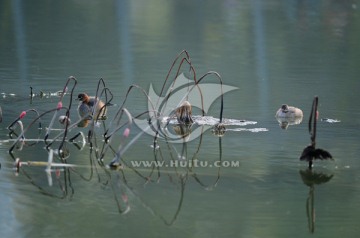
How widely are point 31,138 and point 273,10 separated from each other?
1737 centimetres

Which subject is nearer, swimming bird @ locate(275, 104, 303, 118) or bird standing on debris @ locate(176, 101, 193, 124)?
bird standing on debris @ locate(176, 101, 193, 124)

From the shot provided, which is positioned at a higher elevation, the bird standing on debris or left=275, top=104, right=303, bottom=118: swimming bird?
the bird standing on debris

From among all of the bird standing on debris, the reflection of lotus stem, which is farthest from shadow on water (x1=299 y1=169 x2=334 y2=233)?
the bird standing on debris

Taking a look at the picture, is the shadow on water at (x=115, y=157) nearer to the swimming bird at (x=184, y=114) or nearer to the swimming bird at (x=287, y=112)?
the swimming bird at (x=184, y=114)

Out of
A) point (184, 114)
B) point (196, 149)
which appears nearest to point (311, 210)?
point (196, 149)

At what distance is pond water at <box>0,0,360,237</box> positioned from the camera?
6.79m

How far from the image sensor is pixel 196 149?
8.71m

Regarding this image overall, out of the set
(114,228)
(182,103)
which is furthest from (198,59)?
(114,228)

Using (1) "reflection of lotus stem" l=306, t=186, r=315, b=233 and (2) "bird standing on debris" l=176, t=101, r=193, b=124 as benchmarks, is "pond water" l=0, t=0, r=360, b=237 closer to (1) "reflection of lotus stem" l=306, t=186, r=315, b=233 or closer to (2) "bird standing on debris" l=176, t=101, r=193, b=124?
(1) "reflection of lotus stem" l=306, t=186, r=315, b=233

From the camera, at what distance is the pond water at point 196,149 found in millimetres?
6793

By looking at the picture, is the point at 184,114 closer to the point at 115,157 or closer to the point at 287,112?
the point at 287,112

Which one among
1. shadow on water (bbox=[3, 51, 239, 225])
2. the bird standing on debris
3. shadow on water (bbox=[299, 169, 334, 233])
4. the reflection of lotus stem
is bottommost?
the reflection of lotus stem

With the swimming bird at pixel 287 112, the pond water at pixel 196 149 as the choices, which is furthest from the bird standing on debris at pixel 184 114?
the swimming bird at pixel 287 112

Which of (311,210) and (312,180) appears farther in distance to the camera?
(312,180)
